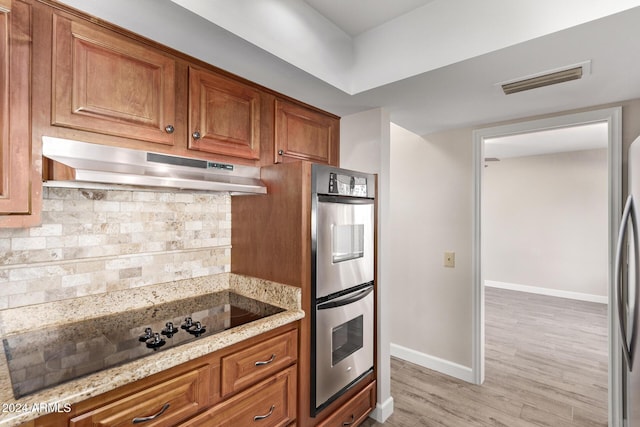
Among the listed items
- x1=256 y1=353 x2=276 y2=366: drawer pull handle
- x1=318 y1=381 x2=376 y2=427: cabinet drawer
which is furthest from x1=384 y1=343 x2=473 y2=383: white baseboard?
x1=256 y1=353 x2=276 y2=366: drawer pull handle

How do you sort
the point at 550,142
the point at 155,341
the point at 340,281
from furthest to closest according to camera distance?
the point at 550,142 → the point at 340,281 → the point at 155,341

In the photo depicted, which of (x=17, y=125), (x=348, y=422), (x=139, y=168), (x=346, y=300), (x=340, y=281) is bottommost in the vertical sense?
(x=348, y=422)

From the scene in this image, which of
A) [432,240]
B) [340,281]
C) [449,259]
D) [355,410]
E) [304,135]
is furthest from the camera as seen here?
[432,240]

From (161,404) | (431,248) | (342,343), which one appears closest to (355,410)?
(342,343)

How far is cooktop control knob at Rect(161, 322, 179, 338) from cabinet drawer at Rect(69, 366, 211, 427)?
0.65 ft

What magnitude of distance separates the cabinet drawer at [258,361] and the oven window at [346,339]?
312 millimetres

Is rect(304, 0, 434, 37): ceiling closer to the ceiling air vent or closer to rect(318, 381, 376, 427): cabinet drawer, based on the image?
the ceiling air vent

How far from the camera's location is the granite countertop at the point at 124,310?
3.01 feet

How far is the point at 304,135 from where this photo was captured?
2270 mm

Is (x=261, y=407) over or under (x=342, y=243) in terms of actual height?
under

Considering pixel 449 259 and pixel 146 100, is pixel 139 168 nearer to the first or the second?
pixel 146 100

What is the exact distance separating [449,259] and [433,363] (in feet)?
3.34

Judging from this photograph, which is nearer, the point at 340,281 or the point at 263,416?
the point at 263,416

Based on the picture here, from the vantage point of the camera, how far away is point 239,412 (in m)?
1.43
